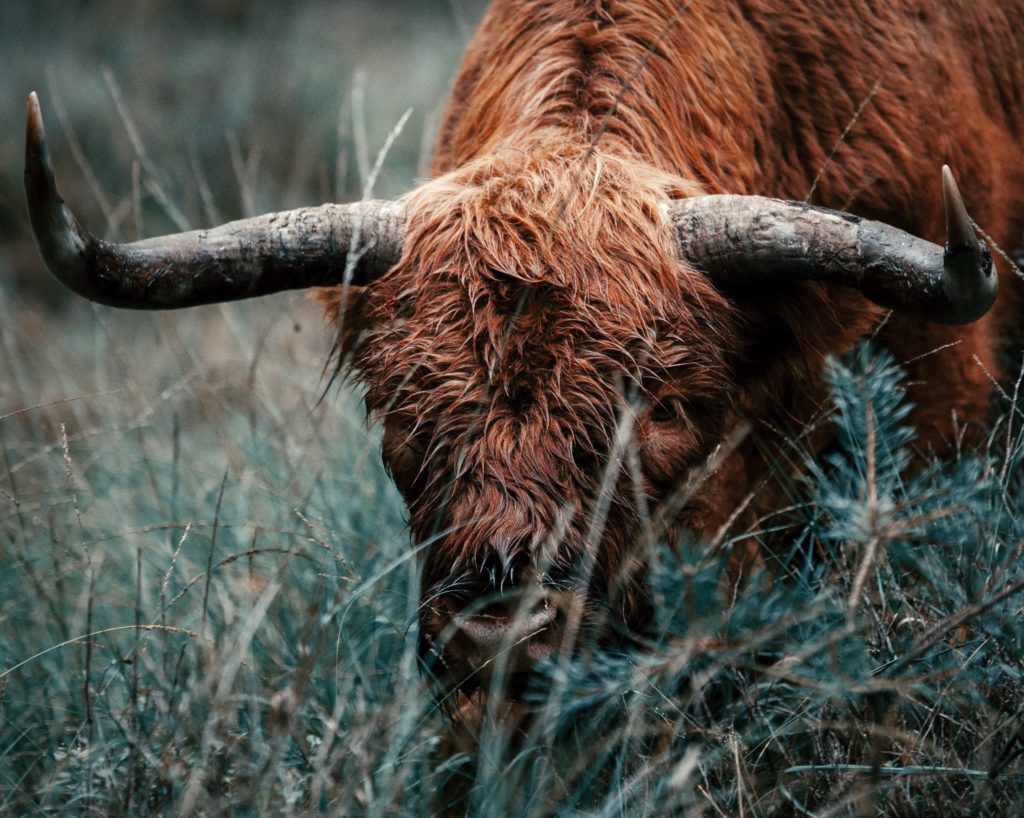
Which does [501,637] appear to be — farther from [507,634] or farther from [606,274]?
[606,274]

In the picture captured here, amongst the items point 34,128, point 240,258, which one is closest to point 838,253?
point 240,258

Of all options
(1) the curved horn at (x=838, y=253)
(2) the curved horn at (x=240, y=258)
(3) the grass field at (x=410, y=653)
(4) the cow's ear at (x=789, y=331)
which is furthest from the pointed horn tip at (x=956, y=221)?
(2) the curved horn at (x=240, y=258)

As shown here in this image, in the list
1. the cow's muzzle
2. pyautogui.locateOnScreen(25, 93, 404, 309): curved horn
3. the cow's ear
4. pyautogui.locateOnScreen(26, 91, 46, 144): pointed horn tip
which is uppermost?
pyautogui.locateOnScreen(26, 91, 46, 144): pointed horn tip

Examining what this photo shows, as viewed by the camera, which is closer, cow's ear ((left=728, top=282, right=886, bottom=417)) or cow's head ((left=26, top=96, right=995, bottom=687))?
cow's head ((left=26, top=96, right=995, bottom=687))

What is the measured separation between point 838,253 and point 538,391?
0.74m

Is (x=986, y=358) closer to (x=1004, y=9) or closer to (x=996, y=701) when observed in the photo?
(x=1004, y=9)

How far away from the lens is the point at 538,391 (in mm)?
2320

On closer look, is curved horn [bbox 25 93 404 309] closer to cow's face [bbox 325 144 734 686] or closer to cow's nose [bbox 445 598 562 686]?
cow's face [bbox 325 144 734 686]

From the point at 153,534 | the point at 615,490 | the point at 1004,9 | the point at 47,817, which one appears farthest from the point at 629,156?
the point at 153,534

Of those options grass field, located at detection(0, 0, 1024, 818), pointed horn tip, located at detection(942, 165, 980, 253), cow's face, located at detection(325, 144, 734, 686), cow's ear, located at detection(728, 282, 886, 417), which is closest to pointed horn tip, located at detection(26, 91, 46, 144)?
grass field, located at detection(0, 0, 1024, 818)

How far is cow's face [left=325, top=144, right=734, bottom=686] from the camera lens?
2.22 meters

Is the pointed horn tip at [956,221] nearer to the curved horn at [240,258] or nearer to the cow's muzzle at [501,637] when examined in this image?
the cow's muzzle at [501,637]

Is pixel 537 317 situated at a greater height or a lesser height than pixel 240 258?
lesser

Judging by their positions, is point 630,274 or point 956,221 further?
point 630,274
